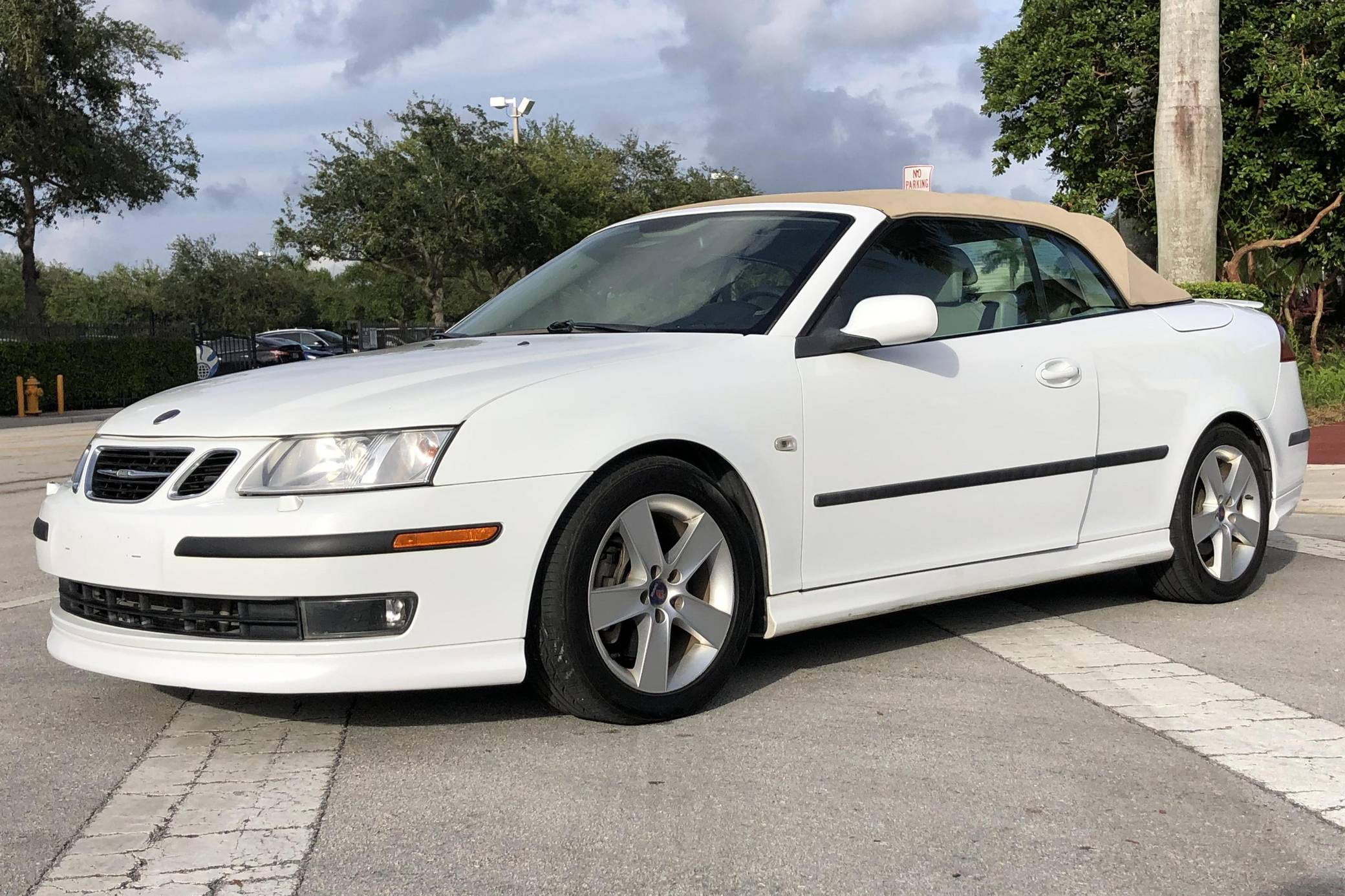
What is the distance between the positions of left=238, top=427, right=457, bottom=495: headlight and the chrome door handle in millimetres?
2306

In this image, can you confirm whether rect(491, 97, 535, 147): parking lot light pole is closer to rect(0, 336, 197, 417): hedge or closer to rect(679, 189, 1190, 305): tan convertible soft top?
rect(0, 336, 197, 417): hedge

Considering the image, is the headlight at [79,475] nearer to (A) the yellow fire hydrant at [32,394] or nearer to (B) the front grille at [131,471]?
(B) the front grille at [131,471]

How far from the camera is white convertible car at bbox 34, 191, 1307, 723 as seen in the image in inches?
151

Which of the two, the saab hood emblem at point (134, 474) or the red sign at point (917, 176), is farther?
the red sign at point (917, 176)

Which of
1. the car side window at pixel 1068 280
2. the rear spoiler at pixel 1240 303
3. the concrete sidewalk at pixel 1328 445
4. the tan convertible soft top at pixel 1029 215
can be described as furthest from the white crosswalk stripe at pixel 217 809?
the concrete sidewalk at pixel 1328 445

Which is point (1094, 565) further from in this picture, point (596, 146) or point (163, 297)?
point (163, 297)

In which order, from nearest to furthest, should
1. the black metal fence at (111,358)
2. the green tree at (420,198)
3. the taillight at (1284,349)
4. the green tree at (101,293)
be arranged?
the taillight at (1284,349)
the black metal fence at (111,358)
the green tree at (420,198)
the green tree at (101,293)

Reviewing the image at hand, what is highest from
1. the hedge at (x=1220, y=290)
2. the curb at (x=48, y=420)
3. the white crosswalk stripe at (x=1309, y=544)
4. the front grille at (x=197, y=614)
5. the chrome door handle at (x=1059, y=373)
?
the hedge at (x=1220, y=290)

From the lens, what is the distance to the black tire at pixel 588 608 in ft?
13.1

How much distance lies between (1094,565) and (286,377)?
2987 millimetres

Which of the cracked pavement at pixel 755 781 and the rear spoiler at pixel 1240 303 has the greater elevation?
the rear spoiler at pixel 1240 303

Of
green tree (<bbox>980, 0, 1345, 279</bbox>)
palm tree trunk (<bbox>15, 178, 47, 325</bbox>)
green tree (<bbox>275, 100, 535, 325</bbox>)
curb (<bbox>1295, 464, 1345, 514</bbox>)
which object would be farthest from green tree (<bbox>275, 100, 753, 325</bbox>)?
curb (<bbox>1295, 464, 1345, 514</bbox>)

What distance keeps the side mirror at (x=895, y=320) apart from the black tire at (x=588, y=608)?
0.72m

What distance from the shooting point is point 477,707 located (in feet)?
14.5
